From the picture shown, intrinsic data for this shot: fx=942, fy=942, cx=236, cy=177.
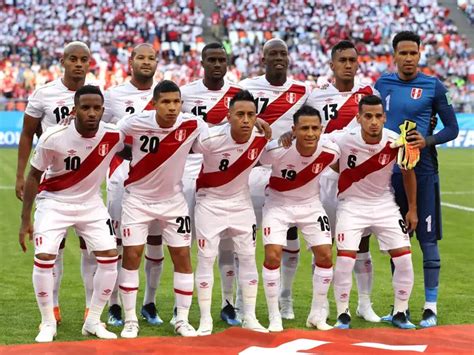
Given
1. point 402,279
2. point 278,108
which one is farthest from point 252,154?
point 402,279

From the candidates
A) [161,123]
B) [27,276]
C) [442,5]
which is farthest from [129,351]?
[442,5]

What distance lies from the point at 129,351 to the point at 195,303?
88.1 inches

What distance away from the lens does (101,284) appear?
7.62m

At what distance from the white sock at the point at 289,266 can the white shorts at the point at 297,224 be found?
25.2 inches

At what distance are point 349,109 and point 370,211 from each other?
3.44 feet

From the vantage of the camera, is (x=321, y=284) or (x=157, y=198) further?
(x=321, y=284)

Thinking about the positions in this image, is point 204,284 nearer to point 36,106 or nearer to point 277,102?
point 277,102

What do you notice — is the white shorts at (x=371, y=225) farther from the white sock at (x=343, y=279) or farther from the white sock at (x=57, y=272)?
the white sock at (x=57, y=272)

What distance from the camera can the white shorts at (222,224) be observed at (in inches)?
312

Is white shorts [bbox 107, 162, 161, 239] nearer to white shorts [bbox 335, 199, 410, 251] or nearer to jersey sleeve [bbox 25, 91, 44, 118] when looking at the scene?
jersey sleeve [bbox 25, 91, 44, 118]

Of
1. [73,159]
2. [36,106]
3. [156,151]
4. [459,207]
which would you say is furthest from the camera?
[459,207]

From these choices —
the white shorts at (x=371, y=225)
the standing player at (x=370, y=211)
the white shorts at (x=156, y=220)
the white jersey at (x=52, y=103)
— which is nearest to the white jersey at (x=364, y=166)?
the standing player at (x=370, y=211)

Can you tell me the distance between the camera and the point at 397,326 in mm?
8133

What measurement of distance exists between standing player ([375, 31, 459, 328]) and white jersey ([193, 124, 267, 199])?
131 cm
